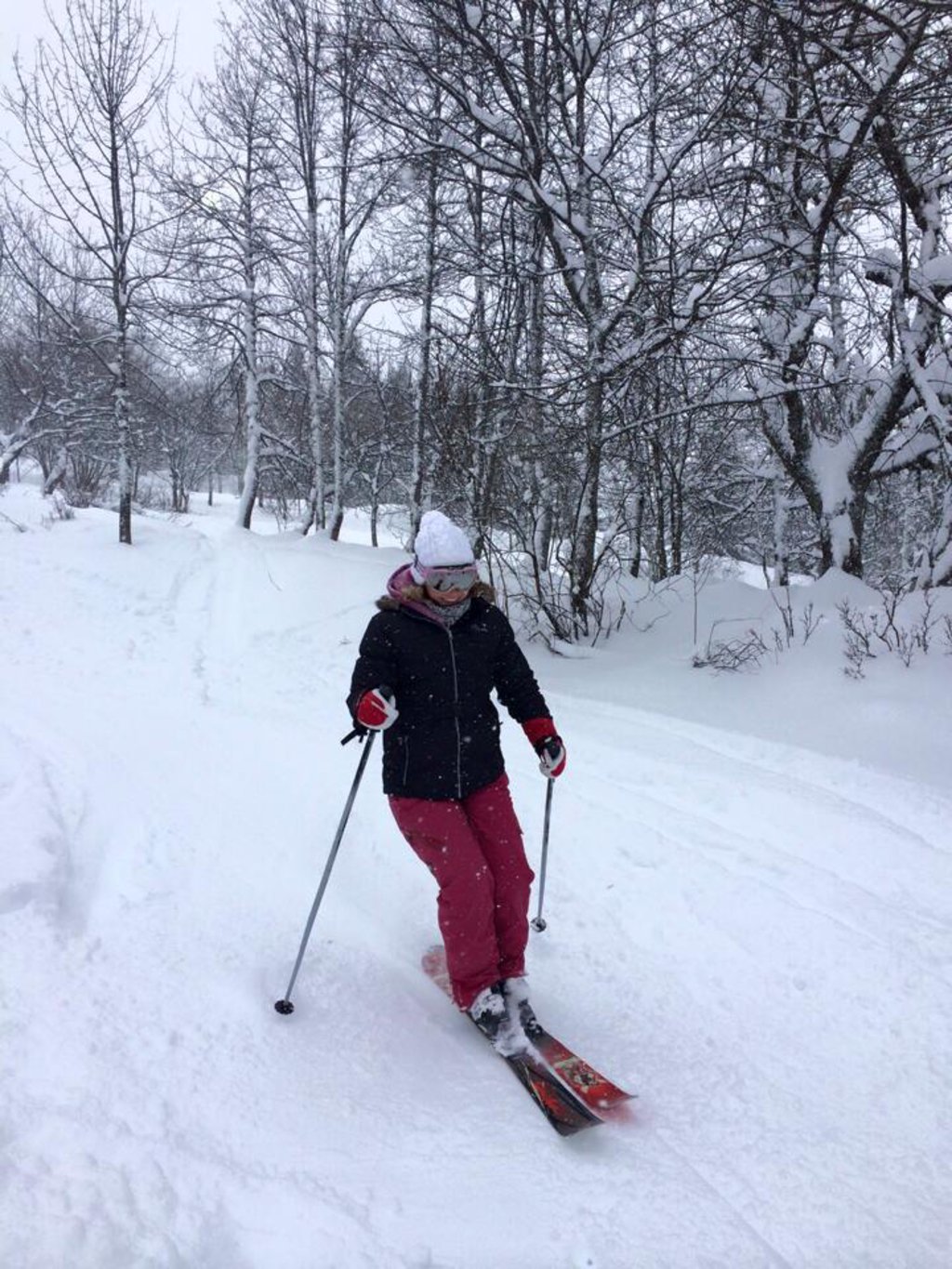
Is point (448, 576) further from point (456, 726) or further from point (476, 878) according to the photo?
point (476, 878)

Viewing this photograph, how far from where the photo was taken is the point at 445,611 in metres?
3.23

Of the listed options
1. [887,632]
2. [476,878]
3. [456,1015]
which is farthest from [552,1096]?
[887,632]

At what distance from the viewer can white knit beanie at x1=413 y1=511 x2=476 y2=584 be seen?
3.17m

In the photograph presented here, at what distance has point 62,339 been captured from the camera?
14523mm

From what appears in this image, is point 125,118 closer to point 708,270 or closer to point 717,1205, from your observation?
point 708,270

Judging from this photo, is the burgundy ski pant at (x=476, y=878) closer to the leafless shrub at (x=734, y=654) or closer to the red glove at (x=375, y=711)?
the red glove at (x=375, y=711)

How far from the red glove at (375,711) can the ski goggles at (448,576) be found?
0.53 meters

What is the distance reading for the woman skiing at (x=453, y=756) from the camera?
2.96 meters

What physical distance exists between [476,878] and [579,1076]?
782mm

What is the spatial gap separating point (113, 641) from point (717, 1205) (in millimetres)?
8259

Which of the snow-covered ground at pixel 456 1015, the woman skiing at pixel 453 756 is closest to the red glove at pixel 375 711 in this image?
the woman skiing at pixel 453 756

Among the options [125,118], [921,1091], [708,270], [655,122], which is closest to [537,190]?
[655,122]

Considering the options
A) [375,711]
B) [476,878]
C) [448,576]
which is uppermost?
[448,576]

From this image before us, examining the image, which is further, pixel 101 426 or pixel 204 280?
pixel 101 426
